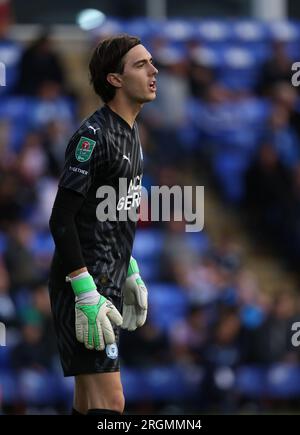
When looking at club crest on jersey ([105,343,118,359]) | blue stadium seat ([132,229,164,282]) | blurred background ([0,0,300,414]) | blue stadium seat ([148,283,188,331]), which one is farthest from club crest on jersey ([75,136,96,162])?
blue stadium seat ([132,229,164,282])

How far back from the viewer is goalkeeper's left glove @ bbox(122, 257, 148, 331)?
566 centimetres

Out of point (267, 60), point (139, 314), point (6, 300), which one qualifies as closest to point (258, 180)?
point (267, 60)

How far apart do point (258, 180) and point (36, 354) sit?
114 inches

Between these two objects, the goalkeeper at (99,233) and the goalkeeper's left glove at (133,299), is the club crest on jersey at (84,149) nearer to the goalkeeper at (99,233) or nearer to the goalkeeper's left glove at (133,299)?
the goalkeeper at (99,233)

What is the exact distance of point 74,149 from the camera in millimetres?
5211

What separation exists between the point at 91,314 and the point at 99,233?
0.39m

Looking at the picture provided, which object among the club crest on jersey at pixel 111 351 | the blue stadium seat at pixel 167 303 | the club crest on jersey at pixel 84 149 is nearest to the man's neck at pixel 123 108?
the club crest on jersey at pixel 84 149

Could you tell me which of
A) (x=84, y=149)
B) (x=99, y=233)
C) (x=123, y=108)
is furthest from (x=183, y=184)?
(x=84, y=149)

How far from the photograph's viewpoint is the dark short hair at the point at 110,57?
543cm

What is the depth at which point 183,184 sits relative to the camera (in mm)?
11602

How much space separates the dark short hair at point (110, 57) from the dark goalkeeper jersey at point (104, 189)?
120 mm

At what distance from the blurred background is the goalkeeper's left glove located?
13.8 feet
